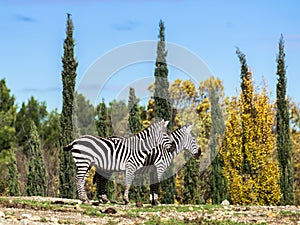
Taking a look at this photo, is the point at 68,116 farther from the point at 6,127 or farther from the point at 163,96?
the point at 6,127

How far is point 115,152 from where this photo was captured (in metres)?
14.8

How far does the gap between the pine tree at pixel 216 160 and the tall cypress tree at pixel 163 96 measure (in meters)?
1.86

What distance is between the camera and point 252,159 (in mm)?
21547

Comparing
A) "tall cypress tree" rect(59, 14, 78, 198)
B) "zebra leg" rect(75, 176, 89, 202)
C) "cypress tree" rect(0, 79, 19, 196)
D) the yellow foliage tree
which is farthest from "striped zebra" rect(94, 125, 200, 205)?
"cypress tree" rect(0, 79, 19, 196)

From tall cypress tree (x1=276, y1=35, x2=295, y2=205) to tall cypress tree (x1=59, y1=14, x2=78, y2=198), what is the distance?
859cm

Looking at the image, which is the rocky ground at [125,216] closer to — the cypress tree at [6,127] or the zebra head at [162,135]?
the zebra head at [162,135]

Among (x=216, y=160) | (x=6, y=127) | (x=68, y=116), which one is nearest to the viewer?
(x=68, y=116)

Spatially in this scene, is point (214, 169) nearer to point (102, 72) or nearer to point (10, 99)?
point (102, 72)

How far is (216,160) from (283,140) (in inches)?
119

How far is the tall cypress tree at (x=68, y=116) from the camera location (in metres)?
21.8

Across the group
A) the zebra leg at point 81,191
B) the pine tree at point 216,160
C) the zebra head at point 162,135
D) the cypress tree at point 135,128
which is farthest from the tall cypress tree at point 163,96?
the zebra leg at point 81,191

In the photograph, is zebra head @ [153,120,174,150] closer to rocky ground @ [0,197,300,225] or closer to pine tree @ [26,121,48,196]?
rocky ground @ [0,197,300,225]

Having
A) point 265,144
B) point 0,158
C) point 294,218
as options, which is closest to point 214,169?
point 265,144

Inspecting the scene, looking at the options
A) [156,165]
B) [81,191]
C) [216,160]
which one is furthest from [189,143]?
[216,160]
